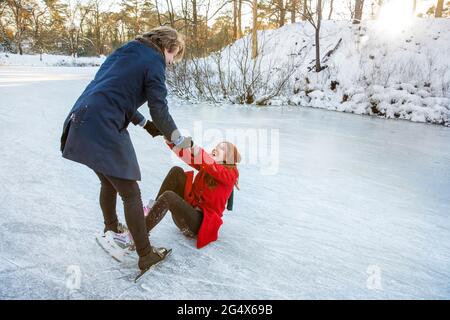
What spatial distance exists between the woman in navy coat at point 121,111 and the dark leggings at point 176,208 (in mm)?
300

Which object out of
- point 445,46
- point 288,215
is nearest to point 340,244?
point 288,215

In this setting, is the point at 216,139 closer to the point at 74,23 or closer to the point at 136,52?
the point at 136,52

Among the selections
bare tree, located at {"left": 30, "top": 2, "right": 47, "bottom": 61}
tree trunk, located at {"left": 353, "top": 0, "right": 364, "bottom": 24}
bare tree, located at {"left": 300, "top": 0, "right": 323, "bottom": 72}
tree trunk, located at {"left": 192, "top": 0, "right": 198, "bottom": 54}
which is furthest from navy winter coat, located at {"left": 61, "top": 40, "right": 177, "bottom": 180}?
bare tree, located at {"left": 30, "top": 2, "right": 47, "bottom": 61}

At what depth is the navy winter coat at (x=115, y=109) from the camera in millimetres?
1656

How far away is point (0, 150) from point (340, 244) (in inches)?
149

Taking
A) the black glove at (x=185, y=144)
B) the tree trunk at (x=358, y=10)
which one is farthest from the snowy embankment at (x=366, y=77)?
the black glove at (x=185, y=144)

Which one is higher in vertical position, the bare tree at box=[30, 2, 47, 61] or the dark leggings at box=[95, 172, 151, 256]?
the bare tree at box=[30, 2, 47, 61]

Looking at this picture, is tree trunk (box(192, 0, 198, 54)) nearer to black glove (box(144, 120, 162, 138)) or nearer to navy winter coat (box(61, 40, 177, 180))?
black glove (box(144, 120, 162, 138))

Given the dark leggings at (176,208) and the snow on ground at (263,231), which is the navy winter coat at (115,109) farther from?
the snow on ground at (263,231)

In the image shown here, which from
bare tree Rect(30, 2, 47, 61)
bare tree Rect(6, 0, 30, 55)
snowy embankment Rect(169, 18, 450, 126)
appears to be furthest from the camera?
bare tree Rect(30, 2, 47, 61)

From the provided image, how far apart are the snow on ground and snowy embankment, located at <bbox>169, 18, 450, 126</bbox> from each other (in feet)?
14.9

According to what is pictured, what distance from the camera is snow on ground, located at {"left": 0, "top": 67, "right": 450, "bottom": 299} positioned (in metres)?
1.94

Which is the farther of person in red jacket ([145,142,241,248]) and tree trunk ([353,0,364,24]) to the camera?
tree trunk ([353,0,364,24])

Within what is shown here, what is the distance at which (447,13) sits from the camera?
33500 mm
